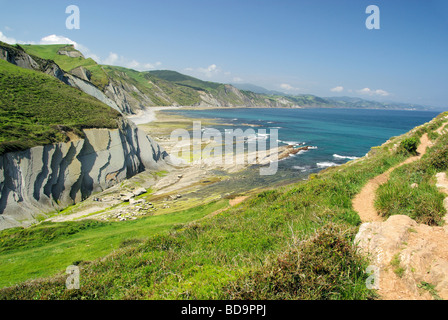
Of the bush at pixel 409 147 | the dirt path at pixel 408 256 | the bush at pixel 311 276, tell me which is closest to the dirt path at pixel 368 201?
the dirt path at pixel 408 256

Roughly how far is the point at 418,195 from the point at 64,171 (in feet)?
102

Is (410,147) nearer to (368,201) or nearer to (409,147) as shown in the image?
(409,147)

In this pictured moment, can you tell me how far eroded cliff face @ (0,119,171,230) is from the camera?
70.2 feet

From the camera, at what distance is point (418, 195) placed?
33.2ft

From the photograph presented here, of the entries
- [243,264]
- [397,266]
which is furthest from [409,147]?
[243,264]

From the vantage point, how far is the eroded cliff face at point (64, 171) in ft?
70.2

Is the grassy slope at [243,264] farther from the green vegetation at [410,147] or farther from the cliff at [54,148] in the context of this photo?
the cliff at [54,148]

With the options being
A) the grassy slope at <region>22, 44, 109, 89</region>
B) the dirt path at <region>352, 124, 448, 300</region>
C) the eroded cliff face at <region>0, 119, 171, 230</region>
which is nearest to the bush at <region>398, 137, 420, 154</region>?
the dirt path at <region>352, 124, 448, 300</region>

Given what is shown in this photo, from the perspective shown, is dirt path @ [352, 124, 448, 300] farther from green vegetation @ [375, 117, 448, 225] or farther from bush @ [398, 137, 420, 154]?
bush @ [398, 137, 420, 154]

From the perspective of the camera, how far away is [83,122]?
3284 cm

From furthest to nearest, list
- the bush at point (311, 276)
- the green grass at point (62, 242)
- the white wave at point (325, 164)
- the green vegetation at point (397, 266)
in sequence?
the white wave at point (325, 164) < the green grass at point (62, 242) < the green vegetation at point (397, 266) < the bush at point (311, 276)

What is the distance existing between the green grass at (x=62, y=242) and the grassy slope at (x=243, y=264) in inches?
36.8

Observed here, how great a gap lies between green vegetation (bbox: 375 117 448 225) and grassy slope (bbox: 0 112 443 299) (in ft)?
5.76
